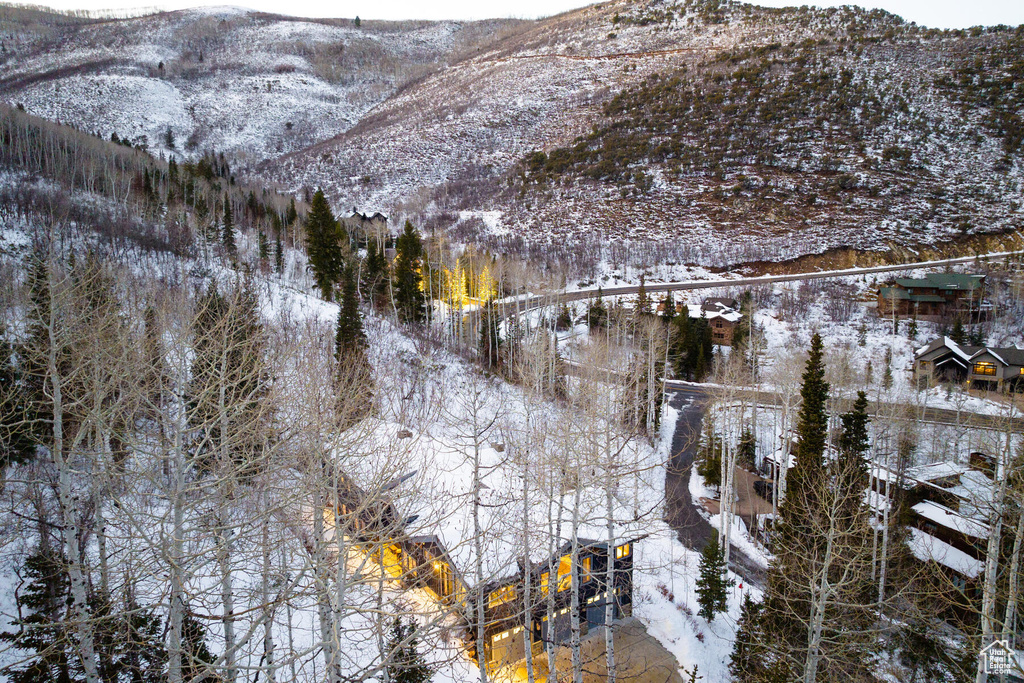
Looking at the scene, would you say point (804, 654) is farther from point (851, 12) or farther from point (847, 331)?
point (851, 12)

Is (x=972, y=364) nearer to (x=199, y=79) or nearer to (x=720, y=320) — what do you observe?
A: (x=720, y=320)

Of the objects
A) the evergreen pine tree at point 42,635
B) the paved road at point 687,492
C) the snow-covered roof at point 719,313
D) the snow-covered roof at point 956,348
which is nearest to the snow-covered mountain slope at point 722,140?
the snow-covered roof at point 719,313

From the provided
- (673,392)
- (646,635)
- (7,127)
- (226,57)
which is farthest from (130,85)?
(646,635)

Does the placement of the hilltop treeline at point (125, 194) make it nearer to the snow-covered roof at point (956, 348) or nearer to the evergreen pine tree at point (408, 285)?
the evergreen pine tree at point (408, 285)

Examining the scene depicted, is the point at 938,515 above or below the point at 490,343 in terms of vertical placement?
below

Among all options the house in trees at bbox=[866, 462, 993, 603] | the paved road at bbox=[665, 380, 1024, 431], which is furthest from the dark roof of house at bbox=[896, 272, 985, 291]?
the house in trees at bbox=[866, 462, 993, 603]

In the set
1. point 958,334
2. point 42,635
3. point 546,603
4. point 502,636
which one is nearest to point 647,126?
point 958,334
